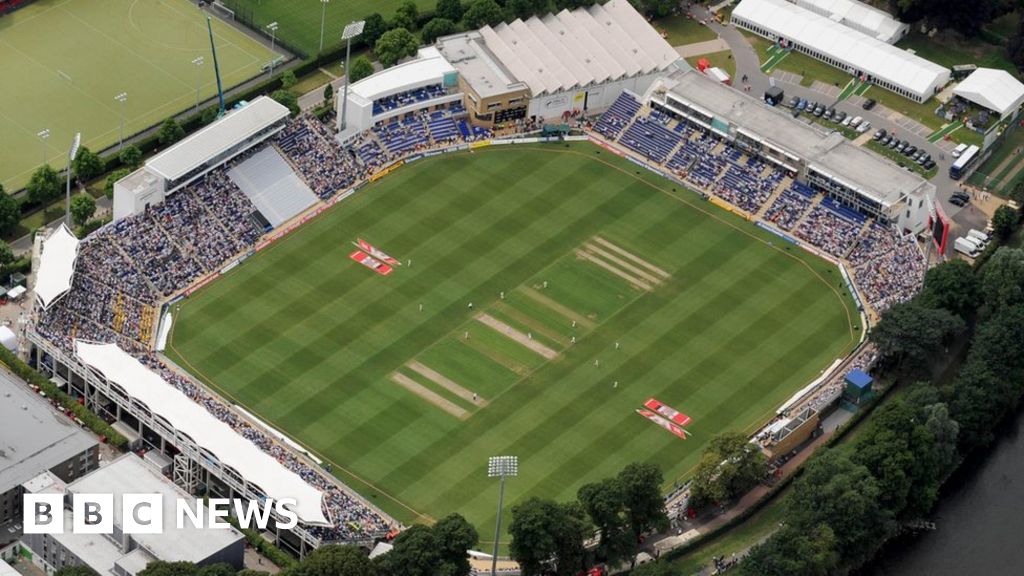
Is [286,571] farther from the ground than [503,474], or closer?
closer

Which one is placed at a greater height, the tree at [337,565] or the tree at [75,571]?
the tree at [337,565]

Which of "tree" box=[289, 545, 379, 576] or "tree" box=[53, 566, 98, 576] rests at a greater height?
"tree" box=[289, 545, 379, 576]

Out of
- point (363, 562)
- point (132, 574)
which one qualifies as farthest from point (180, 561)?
point (363, 562)

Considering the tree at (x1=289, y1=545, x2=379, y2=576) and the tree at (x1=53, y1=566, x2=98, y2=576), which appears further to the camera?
the tree at (x1=289, y1=545, x2=379, y2=576)

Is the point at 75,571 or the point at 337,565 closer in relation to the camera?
the point at 75,571

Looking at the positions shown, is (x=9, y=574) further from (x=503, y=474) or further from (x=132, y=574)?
(x=503, y=474)

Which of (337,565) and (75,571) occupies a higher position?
(337,565)

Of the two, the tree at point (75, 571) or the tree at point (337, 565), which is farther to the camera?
the tree at point (337, 565)
